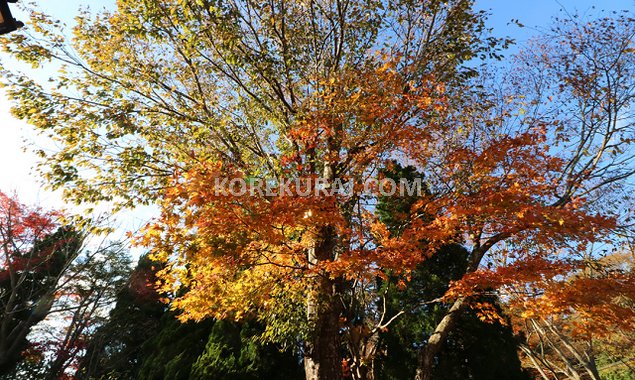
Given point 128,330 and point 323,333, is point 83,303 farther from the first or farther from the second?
point 323,333

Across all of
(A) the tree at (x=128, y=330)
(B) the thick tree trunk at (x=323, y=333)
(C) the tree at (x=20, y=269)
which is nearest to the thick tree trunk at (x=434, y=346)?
(B) the thick tree trunk at (x=323, y=333)

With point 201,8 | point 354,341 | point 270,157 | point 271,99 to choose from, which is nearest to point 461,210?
point 354,341

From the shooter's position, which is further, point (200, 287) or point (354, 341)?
point (354, 341)

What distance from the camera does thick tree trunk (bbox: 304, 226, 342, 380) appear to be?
5.69 metres

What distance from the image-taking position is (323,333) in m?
5.94

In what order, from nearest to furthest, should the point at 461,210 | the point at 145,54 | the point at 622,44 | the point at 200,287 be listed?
the point at 200,287 < the point at 461,210 < the point at 145,54 < the point at 622,44

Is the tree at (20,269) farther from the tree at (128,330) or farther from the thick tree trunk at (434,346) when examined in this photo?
the thick tree trunk at (434,346)

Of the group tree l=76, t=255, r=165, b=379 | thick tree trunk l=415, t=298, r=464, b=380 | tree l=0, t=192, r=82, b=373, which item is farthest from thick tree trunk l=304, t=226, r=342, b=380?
tree l=76, t=255, r=165, b=379

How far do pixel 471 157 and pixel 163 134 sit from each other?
24.9ft

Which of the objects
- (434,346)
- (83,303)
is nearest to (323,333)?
(434,346)

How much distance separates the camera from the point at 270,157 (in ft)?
24.1

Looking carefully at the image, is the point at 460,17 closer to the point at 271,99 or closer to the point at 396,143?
the point at 396,143

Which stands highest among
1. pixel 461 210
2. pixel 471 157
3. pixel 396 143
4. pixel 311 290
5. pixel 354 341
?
pixel 471 157

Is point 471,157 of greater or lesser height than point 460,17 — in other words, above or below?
below
